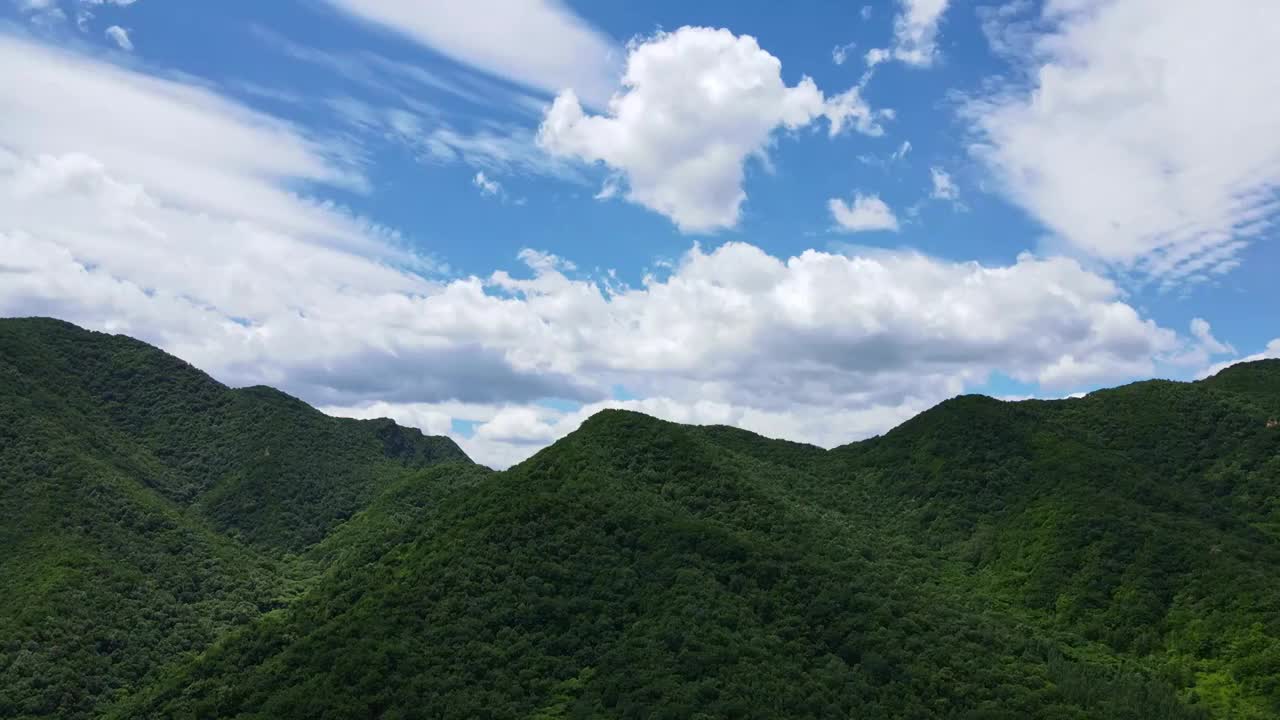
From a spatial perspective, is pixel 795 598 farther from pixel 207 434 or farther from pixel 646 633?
pixel 207 434

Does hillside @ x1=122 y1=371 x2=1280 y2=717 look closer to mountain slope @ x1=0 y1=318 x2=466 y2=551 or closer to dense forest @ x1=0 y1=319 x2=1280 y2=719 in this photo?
dense forest @ x1=0 y1=319 x2=1280 y2=719

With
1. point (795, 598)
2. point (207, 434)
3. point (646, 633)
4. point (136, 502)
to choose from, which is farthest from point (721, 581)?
point (207, 434)

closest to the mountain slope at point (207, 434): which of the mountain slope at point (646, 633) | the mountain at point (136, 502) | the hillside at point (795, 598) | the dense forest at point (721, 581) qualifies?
the mountain at point (136, 502)

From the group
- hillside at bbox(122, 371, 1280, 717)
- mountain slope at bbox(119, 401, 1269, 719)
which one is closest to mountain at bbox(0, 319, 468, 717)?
mountain slope at bbox(119, 401, 1269, 719)

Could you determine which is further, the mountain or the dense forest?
the mountain

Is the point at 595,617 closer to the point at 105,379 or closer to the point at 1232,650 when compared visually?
the point at 1232,650

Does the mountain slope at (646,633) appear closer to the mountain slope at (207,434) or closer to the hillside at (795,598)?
the hillside at (795,598)

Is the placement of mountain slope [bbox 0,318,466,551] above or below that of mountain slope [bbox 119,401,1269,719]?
above
